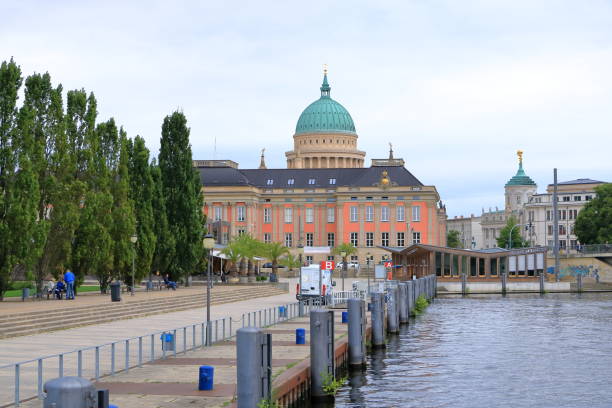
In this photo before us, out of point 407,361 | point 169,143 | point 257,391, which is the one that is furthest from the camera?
point 169,143

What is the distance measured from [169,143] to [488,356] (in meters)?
42.9

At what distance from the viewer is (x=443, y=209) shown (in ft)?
655

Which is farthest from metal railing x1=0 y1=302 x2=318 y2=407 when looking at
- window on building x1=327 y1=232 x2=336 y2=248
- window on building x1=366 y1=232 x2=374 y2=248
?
window on building x1=327 y1=232 x2=336 y2=248

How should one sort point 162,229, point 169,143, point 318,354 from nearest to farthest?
1. point 318,354
2. point 162,229
3. point 169,143

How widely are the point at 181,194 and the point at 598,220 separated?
259 feet

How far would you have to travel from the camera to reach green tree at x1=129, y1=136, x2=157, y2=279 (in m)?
62.5

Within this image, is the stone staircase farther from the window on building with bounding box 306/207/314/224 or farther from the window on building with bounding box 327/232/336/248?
the window on building with bounding box 306/207/314/224

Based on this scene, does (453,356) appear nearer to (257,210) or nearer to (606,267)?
(606,267)

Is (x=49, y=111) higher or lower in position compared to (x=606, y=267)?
higher

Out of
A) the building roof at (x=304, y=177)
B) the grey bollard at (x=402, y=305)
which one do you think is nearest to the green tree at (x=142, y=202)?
the grey bollard at (x=402, y=305)

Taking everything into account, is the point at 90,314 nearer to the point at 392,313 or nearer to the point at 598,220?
the point at 392,313

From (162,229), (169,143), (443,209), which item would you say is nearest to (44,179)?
(162,229)

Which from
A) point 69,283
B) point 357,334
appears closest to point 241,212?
point 69,283

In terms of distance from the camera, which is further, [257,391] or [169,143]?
[169,143]
